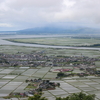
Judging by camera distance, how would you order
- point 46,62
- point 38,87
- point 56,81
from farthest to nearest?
point 46,62
point 56,81
point 38,87

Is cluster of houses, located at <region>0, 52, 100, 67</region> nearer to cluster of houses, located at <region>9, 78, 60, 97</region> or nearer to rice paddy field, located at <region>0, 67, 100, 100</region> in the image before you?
rice paddy field, located at <region>0, 67, 100, 100</region>

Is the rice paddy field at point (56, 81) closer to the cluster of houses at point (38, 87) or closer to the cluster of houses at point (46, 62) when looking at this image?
the cluster of houses at point (38, 87)

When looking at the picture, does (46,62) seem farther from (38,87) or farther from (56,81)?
(38,87)

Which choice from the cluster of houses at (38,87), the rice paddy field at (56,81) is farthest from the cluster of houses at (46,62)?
the cluster of houses at (38,87)

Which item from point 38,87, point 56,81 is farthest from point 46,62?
point 38,87

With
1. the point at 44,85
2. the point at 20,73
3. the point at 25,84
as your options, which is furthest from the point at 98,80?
the point at 20,73

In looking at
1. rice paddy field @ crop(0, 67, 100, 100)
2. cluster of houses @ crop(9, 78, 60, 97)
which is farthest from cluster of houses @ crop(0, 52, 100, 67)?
cluster of houses @ crop(9, 78, 60, 97)

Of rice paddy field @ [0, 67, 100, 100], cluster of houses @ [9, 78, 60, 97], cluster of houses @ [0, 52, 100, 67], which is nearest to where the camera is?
cluster of houses @ [9, 78, 60, 97]

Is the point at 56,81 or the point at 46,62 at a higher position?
the point at 56,81

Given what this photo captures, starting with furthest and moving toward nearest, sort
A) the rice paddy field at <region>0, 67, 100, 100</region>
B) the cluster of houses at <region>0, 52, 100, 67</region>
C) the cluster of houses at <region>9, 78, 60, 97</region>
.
→ the cluster of houses at <region>0, 52, 100, 67</region>, the rice paddy field at <region>0, 67, 100, 100</region>, the cluster of houses at <region>9, 78, 60, 97</region>

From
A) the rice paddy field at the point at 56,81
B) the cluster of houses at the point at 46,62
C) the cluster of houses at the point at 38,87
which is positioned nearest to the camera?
the cluster of houses at the point at 38,87

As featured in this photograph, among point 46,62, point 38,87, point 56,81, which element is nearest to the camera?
point 38,87
